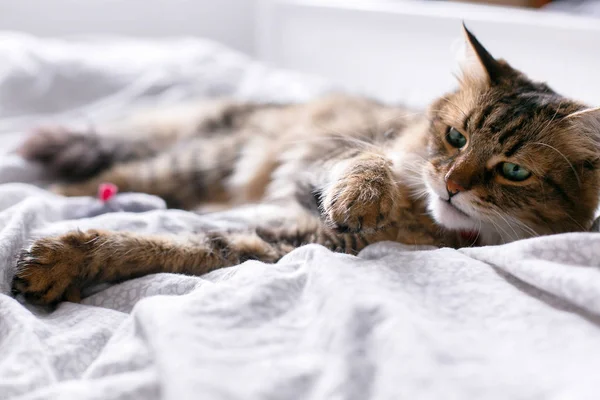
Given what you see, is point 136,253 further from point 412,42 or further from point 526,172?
point 412,42

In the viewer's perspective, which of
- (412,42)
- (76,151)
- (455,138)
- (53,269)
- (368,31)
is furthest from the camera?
(368,31)

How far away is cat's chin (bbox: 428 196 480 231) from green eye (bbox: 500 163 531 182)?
4.6 inches

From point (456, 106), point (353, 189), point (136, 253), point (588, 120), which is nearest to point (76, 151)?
point (136, 253)

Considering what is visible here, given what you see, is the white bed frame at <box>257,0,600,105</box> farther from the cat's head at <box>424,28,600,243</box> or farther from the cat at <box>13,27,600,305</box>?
the cat's head at <box>424,28,600,243</box>

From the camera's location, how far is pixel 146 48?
2631 mm

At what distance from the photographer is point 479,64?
1.25 metres

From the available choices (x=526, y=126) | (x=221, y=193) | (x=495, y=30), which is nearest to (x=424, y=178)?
(x=526, y=126)

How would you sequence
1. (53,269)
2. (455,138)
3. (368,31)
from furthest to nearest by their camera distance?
(368,31) < (455,138) < (53,269)

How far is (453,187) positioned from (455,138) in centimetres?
17

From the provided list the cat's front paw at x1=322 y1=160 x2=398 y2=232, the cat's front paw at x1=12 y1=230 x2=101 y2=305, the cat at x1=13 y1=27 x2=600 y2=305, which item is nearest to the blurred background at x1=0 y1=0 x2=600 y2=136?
the cat at x1=13 y1=27 x2=600 y2=305

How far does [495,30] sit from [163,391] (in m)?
1.87

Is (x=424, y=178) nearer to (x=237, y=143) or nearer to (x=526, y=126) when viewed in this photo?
(x=526, y=126)

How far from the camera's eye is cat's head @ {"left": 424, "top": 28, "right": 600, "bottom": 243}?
3.54ft

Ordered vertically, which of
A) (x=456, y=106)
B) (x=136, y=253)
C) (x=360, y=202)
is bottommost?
(x=136, y=253)
